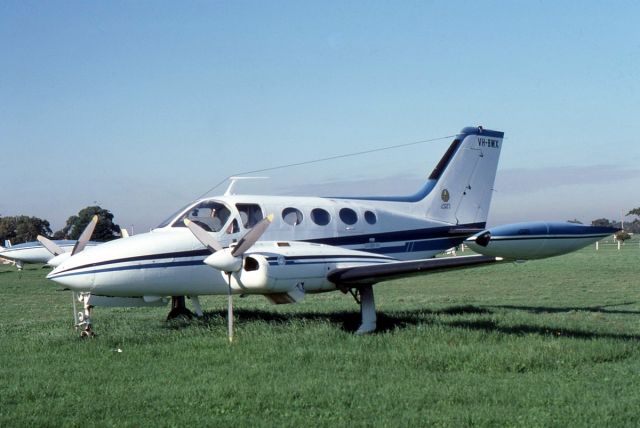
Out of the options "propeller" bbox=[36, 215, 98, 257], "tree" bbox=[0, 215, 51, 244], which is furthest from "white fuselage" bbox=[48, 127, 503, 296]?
"tree" bbox=[0, 215, 51, 244]

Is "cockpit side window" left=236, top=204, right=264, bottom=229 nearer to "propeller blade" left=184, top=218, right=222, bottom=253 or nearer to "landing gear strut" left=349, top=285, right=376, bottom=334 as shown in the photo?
"propeller blade" left=184, top=218, right=222, bottom=253

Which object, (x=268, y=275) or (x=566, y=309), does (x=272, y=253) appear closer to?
(x=268, y=275)

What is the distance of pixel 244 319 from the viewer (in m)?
16.2

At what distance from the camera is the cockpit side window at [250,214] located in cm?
1465

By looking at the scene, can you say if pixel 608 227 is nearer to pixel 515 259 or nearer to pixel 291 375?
pixel 515 259

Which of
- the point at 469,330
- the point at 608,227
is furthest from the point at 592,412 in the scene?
the point at 608,227

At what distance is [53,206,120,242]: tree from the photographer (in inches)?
2588

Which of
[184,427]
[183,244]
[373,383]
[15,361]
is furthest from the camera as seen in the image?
[183,244]

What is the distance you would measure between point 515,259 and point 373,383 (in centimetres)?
488

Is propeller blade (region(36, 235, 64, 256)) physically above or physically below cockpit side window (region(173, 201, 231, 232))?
below

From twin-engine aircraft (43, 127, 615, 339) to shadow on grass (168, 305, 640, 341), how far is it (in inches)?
28.5

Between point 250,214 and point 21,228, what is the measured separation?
3729 inches

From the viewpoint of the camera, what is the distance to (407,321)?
49.5 ft

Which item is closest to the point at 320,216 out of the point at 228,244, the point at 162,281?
the point at 228,244
